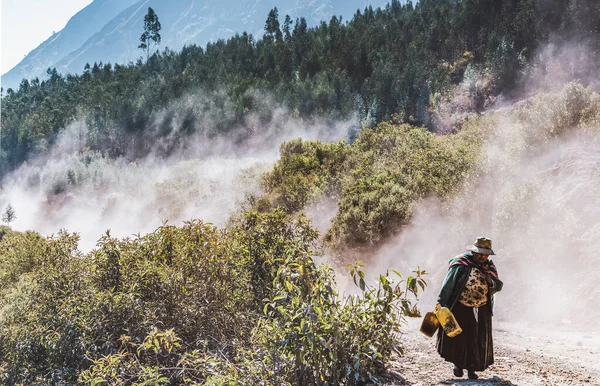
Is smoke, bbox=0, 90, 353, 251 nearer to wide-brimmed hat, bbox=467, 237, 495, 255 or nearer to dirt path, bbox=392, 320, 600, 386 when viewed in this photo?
dirt path, bbox=392, 320, 600, 386

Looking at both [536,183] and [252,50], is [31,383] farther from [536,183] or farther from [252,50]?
[252,50]

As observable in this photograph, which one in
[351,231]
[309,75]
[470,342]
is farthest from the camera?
[309,75]

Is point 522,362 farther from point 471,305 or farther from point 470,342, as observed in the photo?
point 471,305

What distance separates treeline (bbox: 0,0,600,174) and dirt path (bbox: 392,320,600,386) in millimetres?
34737

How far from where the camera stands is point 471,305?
5.14 m

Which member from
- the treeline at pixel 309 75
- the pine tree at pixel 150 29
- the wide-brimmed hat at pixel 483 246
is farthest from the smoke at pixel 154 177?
A: the wide-brimmed hat at pixel 483 246

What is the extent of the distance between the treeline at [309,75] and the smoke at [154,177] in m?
1.20

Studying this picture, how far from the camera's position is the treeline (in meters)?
42.2

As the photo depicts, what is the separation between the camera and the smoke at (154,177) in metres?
34.9

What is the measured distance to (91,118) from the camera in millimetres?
78375

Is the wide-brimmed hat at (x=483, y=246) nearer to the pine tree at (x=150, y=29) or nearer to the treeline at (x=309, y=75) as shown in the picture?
the treeline at (x=309, y=75)

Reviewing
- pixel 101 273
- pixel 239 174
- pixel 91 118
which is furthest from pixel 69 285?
pixel 91 118

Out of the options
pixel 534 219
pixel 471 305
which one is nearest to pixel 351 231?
pixel 534 219

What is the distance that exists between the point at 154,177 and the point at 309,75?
74.1 feet
